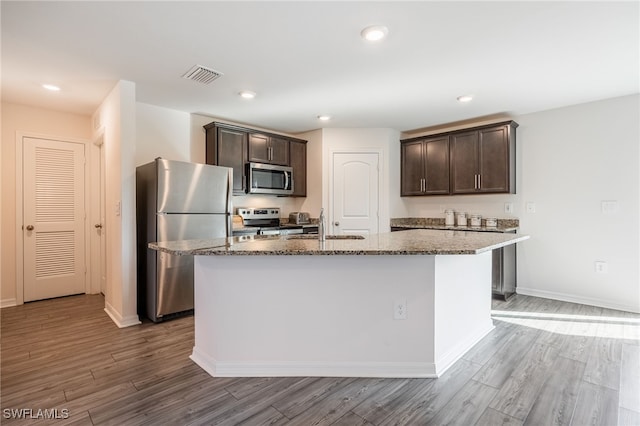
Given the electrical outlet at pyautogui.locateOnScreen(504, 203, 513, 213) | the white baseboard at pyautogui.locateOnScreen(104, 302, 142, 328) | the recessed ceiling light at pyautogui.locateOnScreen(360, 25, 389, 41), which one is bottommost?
the white baseboard at pyautogui.locateOnScreen(104, 302, 142, 328)

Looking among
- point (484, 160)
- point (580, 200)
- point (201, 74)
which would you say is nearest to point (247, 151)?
point (201, 74)

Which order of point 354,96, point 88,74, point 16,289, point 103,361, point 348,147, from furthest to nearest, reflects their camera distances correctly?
point 348,147 → point 16,289 → point 354,96 → point 88,74 → point 103,361

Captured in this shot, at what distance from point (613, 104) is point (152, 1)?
4484 millimetres

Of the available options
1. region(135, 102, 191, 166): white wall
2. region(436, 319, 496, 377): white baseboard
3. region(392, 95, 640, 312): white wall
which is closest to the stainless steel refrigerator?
region(135, 102, 191, 166): white wall

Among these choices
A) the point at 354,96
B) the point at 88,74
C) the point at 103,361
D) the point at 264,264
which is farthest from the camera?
the point at 354,96

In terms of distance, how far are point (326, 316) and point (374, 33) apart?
6.35 ft

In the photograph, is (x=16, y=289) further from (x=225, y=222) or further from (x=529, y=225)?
(x=529, y=225)

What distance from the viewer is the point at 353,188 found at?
488cm

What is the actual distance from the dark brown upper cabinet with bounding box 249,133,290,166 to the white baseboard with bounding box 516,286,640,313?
366 cm

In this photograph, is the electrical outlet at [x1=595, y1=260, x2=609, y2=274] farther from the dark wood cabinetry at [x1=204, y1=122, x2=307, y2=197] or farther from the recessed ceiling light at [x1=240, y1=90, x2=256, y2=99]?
the recessed ceiling light at [x1=240, y1=90, x2=256, y2=99]

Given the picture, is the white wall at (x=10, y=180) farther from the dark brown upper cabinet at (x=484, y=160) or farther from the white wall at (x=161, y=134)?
the dark brown upper cabinet at (x=484, y=160)

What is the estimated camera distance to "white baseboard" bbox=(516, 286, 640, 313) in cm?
344

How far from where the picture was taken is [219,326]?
83.7 inches

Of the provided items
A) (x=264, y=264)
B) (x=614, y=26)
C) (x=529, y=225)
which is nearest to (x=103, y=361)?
(x=264, y=264)
